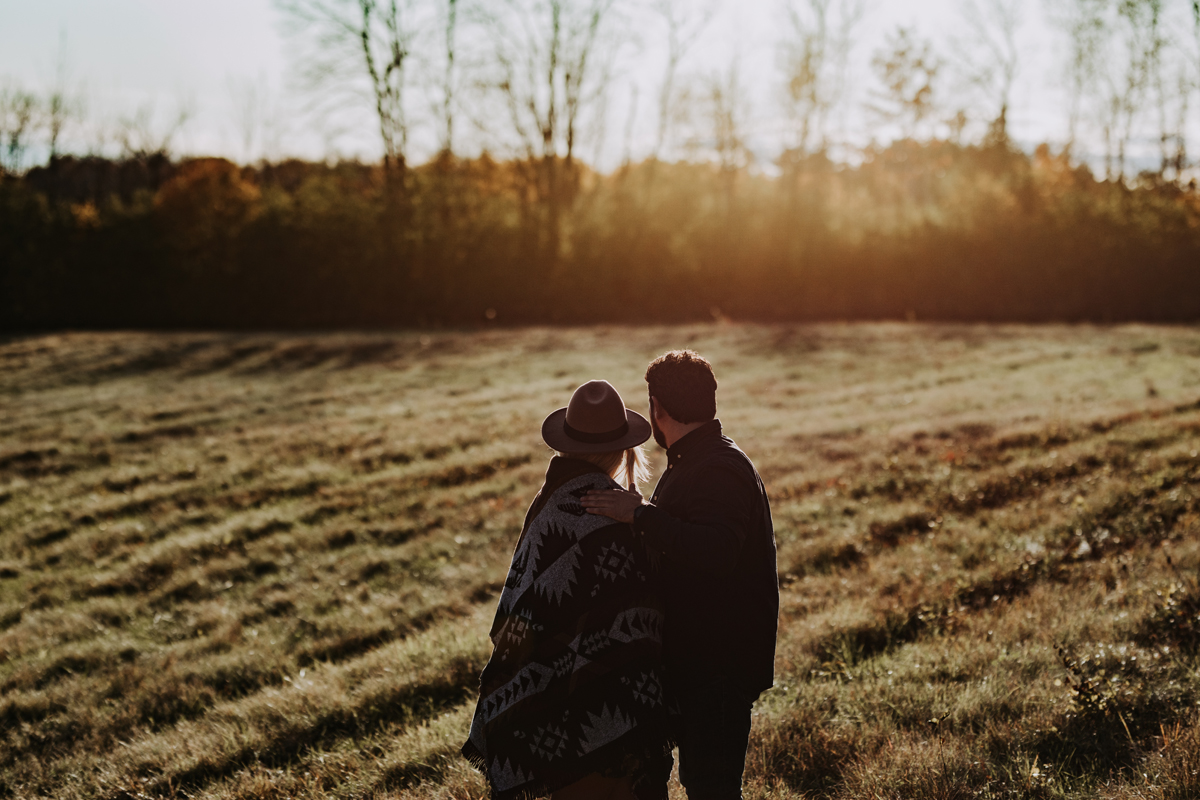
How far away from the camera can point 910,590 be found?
539 cm

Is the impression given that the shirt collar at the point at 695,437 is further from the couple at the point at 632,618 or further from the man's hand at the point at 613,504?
the man's hand at the point at 613,504

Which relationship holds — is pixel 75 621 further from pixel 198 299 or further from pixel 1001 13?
pixel 1001 13

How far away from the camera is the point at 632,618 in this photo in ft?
7.89

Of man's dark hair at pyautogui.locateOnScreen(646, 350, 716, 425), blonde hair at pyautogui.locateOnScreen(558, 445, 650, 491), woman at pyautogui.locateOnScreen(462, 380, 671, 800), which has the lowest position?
woman at pyautogui.locateOnScreen(462, 380, 671, 800)

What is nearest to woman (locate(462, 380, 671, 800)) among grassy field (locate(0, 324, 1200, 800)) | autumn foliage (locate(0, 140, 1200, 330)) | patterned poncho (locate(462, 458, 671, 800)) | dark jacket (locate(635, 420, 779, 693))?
patterned poncho (locate(462, 458, 671, 800))

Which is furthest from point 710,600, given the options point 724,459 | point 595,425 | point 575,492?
point 595,425

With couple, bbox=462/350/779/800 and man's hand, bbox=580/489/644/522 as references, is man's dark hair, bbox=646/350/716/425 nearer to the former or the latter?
couple, bbox=462/350/779/800

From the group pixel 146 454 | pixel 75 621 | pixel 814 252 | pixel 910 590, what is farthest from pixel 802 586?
pixel 814 252

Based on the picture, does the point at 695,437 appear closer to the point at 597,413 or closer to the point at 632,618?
the point at 597,413

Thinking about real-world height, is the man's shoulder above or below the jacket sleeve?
above

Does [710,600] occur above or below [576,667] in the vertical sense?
above

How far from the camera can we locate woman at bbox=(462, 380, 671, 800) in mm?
2352

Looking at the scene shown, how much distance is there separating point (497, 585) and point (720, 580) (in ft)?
14.2

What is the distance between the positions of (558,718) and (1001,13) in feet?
128
